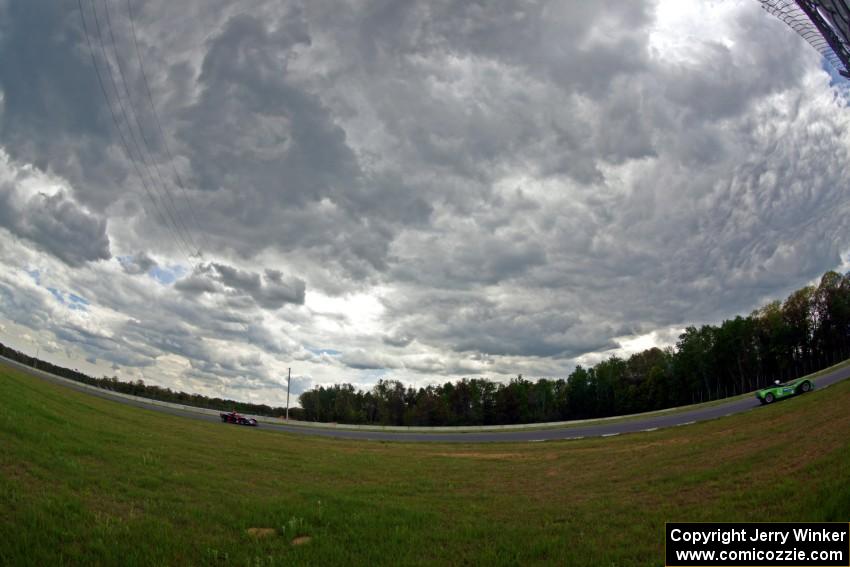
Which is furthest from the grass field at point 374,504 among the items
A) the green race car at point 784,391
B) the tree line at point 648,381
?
the tree line at point 648,381

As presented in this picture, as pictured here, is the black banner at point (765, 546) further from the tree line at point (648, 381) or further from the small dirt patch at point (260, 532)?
the tree line at point (648, 381)

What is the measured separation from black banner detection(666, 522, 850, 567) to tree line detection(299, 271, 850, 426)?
103067mm

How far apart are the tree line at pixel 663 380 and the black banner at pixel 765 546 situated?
338 ft

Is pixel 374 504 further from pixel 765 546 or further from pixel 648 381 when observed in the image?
pixel 648 381

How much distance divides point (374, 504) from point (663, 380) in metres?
114

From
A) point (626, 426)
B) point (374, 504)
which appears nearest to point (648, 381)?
point (626, 426)

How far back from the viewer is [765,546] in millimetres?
6418

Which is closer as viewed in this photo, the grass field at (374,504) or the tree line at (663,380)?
the grass field at (374,504)

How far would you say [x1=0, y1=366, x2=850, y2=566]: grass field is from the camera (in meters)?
6.45

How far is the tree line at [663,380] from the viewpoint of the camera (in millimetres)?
90438

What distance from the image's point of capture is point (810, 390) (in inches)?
1181

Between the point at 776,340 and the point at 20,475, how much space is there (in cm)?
11674

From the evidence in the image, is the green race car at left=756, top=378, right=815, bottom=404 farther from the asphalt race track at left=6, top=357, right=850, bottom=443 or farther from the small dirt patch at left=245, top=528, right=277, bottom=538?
the small dirt patch at left=245, top=528, right=277, bottom=538

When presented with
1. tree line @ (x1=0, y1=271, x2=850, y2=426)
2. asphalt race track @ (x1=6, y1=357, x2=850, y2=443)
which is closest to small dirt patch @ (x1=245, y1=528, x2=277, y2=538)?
asphalt race track @ (x1=6, y1=357, x2=850, y2=443)
